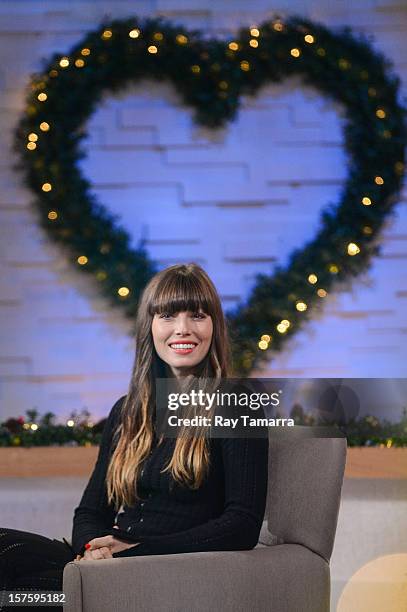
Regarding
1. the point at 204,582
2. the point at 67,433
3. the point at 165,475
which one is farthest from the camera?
the point at 67,433

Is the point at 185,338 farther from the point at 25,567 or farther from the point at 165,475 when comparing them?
the point at 25,567

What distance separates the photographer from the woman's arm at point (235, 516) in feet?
4.25

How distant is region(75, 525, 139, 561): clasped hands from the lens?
131 centimetres

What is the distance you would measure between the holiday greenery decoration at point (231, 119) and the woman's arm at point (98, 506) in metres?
1.13

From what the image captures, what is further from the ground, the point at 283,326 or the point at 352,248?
the point at 352,248

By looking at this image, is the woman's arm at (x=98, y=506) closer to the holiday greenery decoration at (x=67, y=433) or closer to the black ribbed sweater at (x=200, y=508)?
the black ribbed sweater at (x=200, y=508)

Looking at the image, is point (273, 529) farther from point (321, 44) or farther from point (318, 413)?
point (321, 44)

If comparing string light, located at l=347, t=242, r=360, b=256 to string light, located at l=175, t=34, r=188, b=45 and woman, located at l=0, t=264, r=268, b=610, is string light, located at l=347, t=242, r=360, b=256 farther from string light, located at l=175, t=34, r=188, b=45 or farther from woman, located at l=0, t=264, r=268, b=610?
woman, located at l=0, t=264, r=268, b=610

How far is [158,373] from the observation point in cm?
143

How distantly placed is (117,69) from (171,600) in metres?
1.74

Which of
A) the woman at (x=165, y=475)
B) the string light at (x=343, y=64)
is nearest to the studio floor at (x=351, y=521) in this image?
the woman at (x=165, y=475)

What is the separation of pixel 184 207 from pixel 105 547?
1.46m

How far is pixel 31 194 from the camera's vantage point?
2.65 meters

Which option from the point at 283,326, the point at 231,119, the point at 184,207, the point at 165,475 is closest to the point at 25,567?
the point at 165,475
